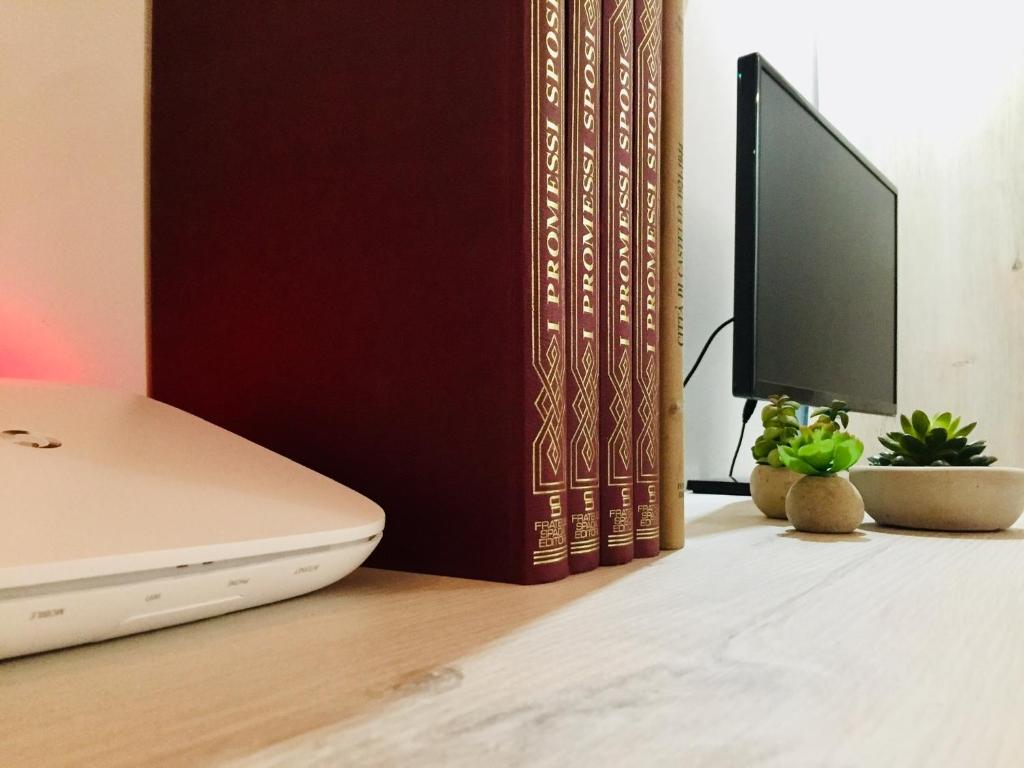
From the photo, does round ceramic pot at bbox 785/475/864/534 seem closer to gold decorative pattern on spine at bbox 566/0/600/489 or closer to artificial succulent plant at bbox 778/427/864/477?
artificial succulent plant at bbox 778/427/864/477

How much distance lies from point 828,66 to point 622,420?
1.39 meters

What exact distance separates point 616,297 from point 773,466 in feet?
1.27

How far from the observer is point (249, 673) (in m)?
0.24

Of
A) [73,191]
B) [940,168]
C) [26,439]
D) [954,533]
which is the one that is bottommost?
[954,533]

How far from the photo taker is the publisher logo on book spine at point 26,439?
0.31m

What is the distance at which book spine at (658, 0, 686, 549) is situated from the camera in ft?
1.55

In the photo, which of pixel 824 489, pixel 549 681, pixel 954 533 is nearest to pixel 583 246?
pixel 549 681

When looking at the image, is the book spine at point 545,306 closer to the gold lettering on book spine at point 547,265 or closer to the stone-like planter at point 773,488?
the gold lettering on book spine at point 547,265

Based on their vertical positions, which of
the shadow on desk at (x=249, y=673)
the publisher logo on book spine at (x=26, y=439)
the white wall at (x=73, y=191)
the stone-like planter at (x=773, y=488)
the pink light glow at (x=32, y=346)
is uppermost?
the white wall at (x=73, y=191)

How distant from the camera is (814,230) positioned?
3.08 feet

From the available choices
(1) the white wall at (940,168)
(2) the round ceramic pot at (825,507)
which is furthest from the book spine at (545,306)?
(1) the white wall at (940,168)

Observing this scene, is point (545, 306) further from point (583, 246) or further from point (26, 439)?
point (26, 439)

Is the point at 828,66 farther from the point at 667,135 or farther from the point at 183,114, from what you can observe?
the point at 183,114

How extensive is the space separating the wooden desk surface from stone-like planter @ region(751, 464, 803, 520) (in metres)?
0.34
